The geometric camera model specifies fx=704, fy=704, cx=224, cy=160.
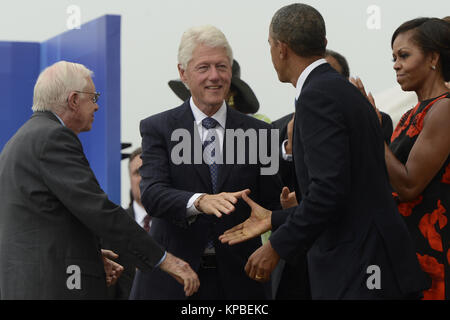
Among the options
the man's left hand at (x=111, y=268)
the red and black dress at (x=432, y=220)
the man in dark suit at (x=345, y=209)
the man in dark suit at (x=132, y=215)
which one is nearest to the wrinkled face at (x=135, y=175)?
the man in dark suit at (x=132, y=215)

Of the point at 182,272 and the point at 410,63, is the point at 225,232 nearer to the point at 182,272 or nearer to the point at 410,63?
the point at 182,272

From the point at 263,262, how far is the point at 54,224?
3.09 ft

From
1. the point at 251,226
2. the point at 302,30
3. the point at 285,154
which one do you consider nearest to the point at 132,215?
the point at 285,154

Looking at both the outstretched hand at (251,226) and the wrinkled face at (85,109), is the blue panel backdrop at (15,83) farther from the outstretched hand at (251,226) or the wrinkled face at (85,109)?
the outstretched hand at (251,226)

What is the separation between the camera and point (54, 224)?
3105 mm

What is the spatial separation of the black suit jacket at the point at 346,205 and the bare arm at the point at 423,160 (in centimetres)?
52

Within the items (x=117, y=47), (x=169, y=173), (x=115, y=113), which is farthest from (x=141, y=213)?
(x=169, y=173)

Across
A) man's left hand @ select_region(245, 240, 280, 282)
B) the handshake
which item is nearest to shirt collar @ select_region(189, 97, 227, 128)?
the handshake

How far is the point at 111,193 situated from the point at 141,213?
1.04ft

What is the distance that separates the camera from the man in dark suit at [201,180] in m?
3.29

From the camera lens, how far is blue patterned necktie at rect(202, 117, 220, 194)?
335 cm

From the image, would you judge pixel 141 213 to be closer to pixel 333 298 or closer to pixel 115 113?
pixel 115 113

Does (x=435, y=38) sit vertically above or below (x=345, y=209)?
above

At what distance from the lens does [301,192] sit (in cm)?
295
